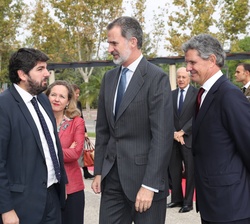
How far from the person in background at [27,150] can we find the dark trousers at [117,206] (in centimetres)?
39

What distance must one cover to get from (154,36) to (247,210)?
31.9m

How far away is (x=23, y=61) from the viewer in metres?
3.32

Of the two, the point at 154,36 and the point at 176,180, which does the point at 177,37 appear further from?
the point at 176,180

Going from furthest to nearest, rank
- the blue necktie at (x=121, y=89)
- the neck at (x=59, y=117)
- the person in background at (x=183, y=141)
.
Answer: the person in background at (x=183, y=141), the neck at (x=59, y=117), the blue necktie at (x=121, y=89)

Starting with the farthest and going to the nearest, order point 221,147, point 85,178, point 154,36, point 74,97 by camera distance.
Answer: point 154,36
point 85,178
point 74,97
point 221,147

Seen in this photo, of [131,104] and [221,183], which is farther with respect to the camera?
[131,104]

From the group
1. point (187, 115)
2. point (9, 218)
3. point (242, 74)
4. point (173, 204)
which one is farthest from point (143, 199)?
point (242, 74)

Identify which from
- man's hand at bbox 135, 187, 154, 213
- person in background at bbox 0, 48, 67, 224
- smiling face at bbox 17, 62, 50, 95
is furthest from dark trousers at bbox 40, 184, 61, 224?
smiling face at bbox 17, 62, 50, 95

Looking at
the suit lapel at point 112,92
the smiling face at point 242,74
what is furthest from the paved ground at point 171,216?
the suit lapel at point 112,92

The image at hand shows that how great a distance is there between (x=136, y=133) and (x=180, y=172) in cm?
367

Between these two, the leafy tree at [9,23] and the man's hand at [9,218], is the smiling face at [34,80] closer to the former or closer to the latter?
the man's hand at [9,218]

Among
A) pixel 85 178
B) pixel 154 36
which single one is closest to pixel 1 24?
pixel 154 36

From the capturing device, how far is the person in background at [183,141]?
21.7 feet

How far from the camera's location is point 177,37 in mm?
24266
